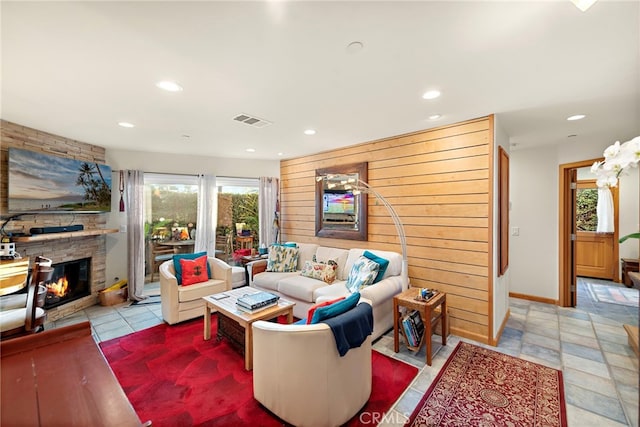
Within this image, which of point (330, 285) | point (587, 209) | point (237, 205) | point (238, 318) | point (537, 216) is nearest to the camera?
point (238, 318)

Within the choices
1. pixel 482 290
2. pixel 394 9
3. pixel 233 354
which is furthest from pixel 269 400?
pixel 394 9

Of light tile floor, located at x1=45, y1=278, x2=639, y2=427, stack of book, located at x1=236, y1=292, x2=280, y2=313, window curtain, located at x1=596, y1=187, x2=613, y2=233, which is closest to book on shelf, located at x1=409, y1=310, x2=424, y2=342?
light tile floor, located at x1=45, y1=278, x2=639, y2=427

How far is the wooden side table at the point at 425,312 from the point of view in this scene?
107 inches

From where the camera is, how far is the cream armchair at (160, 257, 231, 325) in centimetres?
355

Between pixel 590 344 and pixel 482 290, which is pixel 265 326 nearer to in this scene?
pixel 482 290

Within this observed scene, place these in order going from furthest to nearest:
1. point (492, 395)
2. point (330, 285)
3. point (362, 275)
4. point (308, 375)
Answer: point (330, 285) → point (362, 275) → point (492, 395) → point (308, 375)

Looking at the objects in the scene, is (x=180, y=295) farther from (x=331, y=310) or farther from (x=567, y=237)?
(x=567, y=237)

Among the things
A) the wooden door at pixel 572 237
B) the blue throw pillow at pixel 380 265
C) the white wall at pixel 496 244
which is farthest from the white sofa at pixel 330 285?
the wooden door at pixel 572 237

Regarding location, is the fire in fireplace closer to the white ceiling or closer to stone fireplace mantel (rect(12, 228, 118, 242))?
stone fireplace mantel (rect(12, 228, 118, 242))

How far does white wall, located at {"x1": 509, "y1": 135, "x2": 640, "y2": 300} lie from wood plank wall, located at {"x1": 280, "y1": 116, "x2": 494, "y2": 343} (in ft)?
6.86

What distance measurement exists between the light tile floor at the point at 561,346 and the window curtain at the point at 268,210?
2.12 metres

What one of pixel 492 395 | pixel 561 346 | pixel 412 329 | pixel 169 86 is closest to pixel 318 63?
pixel 169 86

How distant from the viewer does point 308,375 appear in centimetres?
191

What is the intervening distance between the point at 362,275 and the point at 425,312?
824 millimetres
